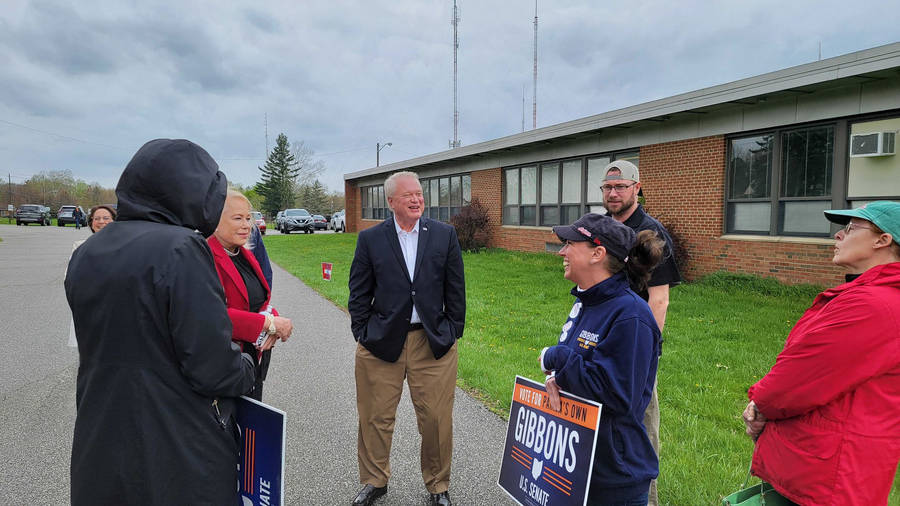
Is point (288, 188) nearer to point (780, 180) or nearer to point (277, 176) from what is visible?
point (277, 176)

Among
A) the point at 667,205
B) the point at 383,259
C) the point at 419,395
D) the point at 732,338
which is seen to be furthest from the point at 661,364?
the point at 667,205

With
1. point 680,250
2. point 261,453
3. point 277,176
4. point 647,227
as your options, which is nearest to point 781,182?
point 680,250

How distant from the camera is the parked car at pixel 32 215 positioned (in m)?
48.8

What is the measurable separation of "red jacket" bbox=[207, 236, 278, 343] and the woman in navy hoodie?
56.6 inches

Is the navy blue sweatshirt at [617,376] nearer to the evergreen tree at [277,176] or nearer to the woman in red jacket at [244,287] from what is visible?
the woman in red jacket at [244,287]

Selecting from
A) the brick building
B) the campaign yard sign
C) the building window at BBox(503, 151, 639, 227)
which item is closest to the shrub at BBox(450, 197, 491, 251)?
the building window at BBox(503, 151, 639, 227)

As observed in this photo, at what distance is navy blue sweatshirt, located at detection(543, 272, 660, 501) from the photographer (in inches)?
82.6

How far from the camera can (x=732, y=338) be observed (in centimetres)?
689

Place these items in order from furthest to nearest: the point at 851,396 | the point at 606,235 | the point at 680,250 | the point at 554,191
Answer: the point at 554,191
the point at 680,250
the point at 606,235
the point at 851,396

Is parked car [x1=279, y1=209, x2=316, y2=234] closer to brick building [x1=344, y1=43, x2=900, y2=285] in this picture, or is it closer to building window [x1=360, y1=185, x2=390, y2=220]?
building window [x1=360, y1=185, x2=390, y2=220]

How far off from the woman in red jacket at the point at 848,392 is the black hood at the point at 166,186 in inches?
88.2

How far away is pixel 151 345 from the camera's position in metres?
1.66

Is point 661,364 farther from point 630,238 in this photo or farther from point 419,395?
point 630,238

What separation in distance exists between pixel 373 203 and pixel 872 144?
2593 centimetres
